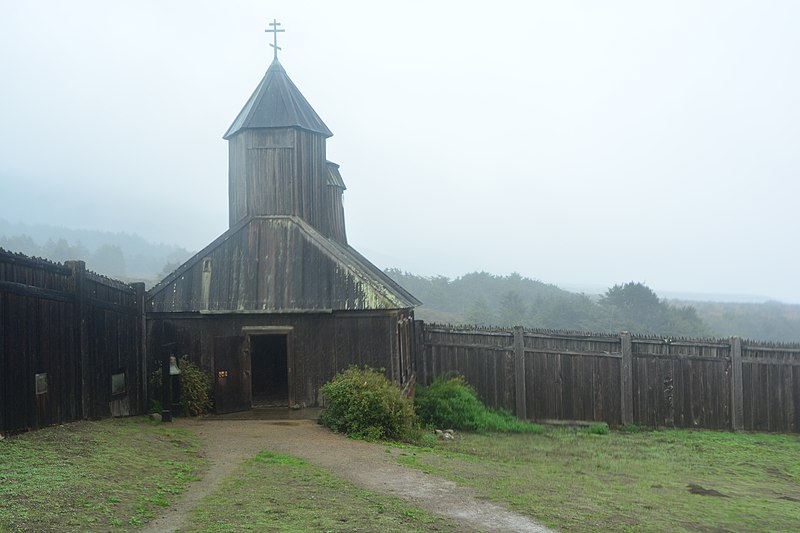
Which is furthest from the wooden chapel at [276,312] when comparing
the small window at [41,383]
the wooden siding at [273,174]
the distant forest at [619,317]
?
the distant forest at [619,317]

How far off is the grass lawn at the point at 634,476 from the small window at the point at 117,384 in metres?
6.27

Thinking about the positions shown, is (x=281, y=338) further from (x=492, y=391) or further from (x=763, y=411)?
(x=763, y=411)

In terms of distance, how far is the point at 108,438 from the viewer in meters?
11.4

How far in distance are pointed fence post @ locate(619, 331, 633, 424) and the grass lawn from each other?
95cm

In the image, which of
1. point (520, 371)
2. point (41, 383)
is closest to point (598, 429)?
point (520, 371)

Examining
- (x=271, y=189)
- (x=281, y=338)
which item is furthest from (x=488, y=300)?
(x=271, y=189)

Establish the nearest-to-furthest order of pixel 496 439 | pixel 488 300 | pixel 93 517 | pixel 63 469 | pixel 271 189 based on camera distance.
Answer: pixel 93 517 < pixel 63 469 < pixel 496 439 < pixel 271 189 < pixel 488 300

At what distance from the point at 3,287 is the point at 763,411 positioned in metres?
16.9

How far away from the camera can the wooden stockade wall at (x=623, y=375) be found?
17609 millimetres

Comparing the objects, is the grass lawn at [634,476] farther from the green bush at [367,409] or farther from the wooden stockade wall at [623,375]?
the green bush at [367,409]

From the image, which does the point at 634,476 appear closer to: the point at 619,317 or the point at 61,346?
the point at 61,346

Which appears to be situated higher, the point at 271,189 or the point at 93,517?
the point at 271,189

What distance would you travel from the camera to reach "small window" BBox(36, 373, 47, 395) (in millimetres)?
11062

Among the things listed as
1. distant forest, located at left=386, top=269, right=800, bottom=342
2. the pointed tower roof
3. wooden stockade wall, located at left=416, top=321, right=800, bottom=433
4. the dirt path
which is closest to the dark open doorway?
wooden stockade wall, located at left=416, top=321, right=800, bottom=433
